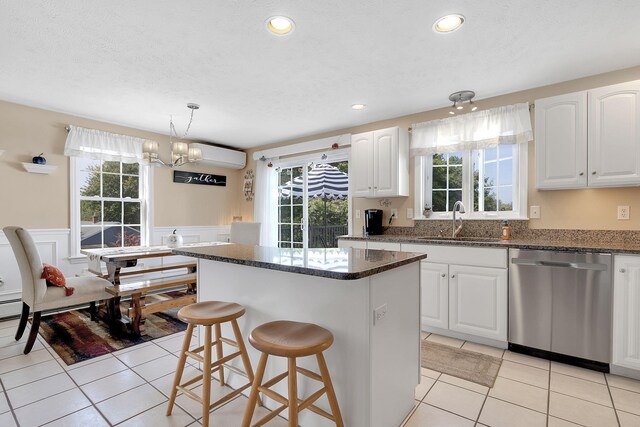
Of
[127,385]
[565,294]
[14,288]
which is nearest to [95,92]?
[14,288]

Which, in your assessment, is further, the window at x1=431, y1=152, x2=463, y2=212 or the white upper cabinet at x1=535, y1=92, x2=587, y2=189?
the window at x1=431, y1=152, x2=463, y2=212

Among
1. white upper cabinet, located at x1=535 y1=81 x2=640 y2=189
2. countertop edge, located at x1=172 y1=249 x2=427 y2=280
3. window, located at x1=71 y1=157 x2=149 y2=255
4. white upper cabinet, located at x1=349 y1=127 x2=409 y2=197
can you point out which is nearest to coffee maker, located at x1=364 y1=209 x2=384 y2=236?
white upper cabinet, located at x1=349 y1=127 x2=409 y2=197

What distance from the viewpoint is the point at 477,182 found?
3406mm

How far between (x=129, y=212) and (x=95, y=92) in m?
1.85

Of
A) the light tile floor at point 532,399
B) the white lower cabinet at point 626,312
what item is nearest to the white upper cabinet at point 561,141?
the white lower cabinet at point 626,312

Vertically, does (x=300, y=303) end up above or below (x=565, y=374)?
above

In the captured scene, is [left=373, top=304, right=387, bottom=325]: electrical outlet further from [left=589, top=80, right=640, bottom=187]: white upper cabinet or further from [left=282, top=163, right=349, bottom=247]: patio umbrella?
[left=282, top=163, right=349, bottom=247]: patio umbrella

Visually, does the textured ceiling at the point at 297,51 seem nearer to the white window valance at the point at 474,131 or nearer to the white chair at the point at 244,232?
the white window valance at the point at 474,131

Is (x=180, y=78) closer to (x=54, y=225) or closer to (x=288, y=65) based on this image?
(x=288, y=65)

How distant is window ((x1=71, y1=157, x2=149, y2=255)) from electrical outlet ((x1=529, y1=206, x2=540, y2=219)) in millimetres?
4887

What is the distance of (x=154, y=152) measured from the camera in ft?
10.8

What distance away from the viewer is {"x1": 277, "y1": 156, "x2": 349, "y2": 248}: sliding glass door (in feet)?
15.3

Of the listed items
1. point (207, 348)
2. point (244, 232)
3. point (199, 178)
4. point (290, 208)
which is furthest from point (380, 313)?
point (199, 178)

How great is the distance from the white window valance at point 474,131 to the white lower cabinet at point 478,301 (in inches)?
52.5
